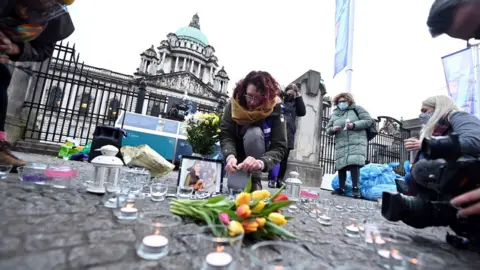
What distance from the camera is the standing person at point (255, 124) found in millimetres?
2371

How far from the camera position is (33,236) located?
925mm

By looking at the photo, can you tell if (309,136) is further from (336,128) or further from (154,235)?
(154,235)

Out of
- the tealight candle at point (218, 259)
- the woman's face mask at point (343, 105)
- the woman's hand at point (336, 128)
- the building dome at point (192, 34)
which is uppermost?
the building dome at point (192, 34)

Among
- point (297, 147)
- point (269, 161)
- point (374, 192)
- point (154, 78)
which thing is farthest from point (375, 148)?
point (154, 78)

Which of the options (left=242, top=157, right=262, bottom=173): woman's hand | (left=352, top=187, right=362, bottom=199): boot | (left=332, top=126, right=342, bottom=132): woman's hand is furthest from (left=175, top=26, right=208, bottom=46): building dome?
(left=242, top=157, right=262, bottom=173): woman's hand

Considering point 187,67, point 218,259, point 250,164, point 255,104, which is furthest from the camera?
point 187,67

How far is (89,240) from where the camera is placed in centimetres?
96

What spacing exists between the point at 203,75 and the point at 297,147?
46046mm

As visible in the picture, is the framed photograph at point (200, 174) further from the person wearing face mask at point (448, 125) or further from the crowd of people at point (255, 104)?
the person wearing face mask at point (448, 125)

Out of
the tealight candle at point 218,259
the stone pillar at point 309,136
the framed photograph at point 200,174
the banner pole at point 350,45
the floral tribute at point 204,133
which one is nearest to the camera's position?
the tealight candle at point 218,259

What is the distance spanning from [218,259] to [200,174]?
166cm

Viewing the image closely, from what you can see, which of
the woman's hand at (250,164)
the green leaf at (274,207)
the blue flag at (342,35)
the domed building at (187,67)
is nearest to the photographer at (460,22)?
the green leaf at (274,207)

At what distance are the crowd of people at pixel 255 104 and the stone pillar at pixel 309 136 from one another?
3.95 metres

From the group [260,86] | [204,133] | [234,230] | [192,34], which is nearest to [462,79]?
[260,86]
